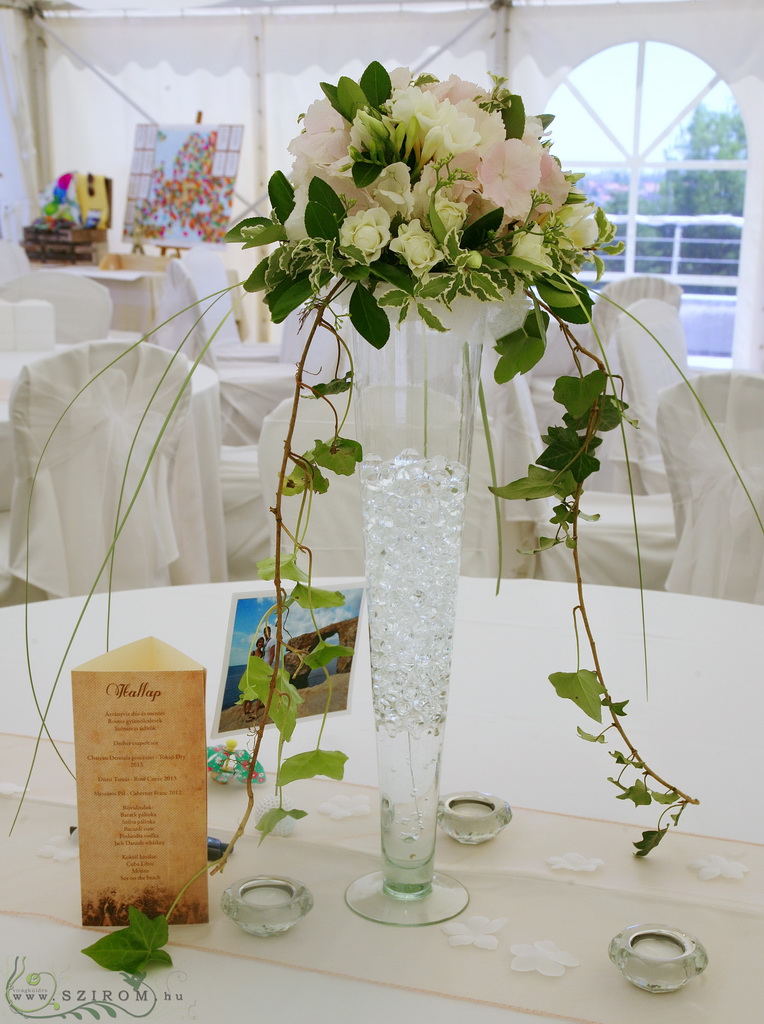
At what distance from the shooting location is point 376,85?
0.62 meters

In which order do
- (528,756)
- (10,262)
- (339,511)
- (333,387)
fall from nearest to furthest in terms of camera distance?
1. (333,387)
2. (528,756)
3. (339,511)
4. (10,262)

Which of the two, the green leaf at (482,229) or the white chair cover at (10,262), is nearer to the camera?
the green leaf at (482,229)

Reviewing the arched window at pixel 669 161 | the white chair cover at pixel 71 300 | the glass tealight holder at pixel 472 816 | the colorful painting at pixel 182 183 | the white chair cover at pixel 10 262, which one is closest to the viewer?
the glass tealight holder at pixel 472 816

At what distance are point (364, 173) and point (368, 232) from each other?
4cm

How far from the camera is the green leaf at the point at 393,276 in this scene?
604mm

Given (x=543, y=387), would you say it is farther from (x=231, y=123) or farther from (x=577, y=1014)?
(x=577, y=1014)

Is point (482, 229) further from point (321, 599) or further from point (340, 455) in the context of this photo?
point (321, 599)

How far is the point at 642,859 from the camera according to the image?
0.81 metres

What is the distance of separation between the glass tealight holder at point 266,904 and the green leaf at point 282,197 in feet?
1.44

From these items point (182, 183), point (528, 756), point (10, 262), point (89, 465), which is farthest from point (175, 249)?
point (528, 756)

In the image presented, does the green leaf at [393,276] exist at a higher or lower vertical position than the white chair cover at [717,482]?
higher

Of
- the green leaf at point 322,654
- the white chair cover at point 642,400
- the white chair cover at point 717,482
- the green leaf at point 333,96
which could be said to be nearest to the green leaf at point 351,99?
the green leaf at point 333,96

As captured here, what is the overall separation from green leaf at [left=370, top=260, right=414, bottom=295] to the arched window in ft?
20.9

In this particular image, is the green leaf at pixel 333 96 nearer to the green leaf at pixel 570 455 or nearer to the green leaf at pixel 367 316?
the green leaf at pixel 367 316
